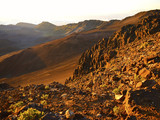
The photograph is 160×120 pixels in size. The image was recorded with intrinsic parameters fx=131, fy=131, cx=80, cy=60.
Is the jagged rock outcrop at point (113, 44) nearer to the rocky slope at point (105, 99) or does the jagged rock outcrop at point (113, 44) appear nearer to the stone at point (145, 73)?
the rocky slope at point (105, 99)

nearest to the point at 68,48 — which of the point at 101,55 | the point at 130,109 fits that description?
the point at 101,55

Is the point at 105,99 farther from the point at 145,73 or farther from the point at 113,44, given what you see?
the point at 113,44

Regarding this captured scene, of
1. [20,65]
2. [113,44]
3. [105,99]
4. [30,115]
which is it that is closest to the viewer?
[30,115]

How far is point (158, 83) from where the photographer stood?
19.0ft

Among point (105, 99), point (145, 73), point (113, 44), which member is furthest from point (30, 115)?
point (113, 44)

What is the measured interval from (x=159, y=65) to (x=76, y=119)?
5.17m

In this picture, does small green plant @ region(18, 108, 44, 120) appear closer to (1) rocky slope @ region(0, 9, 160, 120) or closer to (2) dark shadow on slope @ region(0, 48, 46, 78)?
(1) rocky slope @ region(0, 9, 160, 120)

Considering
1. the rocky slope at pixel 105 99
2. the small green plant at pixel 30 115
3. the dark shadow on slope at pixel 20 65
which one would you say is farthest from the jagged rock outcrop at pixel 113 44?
the dark shadow on slope at pixel 20 65

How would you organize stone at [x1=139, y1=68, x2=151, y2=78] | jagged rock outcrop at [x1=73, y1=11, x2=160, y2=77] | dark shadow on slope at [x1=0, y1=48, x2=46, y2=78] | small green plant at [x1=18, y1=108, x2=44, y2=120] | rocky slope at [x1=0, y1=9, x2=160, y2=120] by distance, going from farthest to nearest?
→ dark shadow on slope at [x1=0, y1=48, x2=46, y2=78] < jagged rock outcrop at [x1=73, y1=11, x2=160, y2=77] < stone at [x1=139, y1=68, x2=151, y2=78] < rocky slope at [x1=0, y1=9, x2=160, y2=120] < small green plant at [x1=18, y1=108, x2=44, y2=120]

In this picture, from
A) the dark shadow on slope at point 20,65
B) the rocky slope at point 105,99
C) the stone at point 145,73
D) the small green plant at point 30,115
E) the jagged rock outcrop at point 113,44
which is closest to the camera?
the small green plant at point 30,115

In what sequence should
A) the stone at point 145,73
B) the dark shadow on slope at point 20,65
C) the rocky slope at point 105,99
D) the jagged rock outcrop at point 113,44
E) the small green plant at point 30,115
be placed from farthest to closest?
the dark shadow on slope at point 20,65
the jagged rock outcrop at point 113,44
the stone at point 145,73
the rocky slope at point 105,99
the small green plant at point 30,115

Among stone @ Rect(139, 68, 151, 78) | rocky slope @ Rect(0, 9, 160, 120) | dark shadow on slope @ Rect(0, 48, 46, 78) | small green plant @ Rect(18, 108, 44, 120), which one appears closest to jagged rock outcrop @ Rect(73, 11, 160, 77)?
rocky slope @ Rect(0, 9, 160, 120)

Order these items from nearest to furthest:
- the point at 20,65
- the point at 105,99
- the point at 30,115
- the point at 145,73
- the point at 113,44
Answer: the point at 30,115 → the point at 105,99 → the point at 145,73 → the point at 113,44 → the point at 20,65

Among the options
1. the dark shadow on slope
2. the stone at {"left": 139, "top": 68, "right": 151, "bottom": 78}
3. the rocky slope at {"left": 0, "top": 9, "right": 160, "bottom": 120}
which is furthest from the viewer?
the dark shadow on slope
